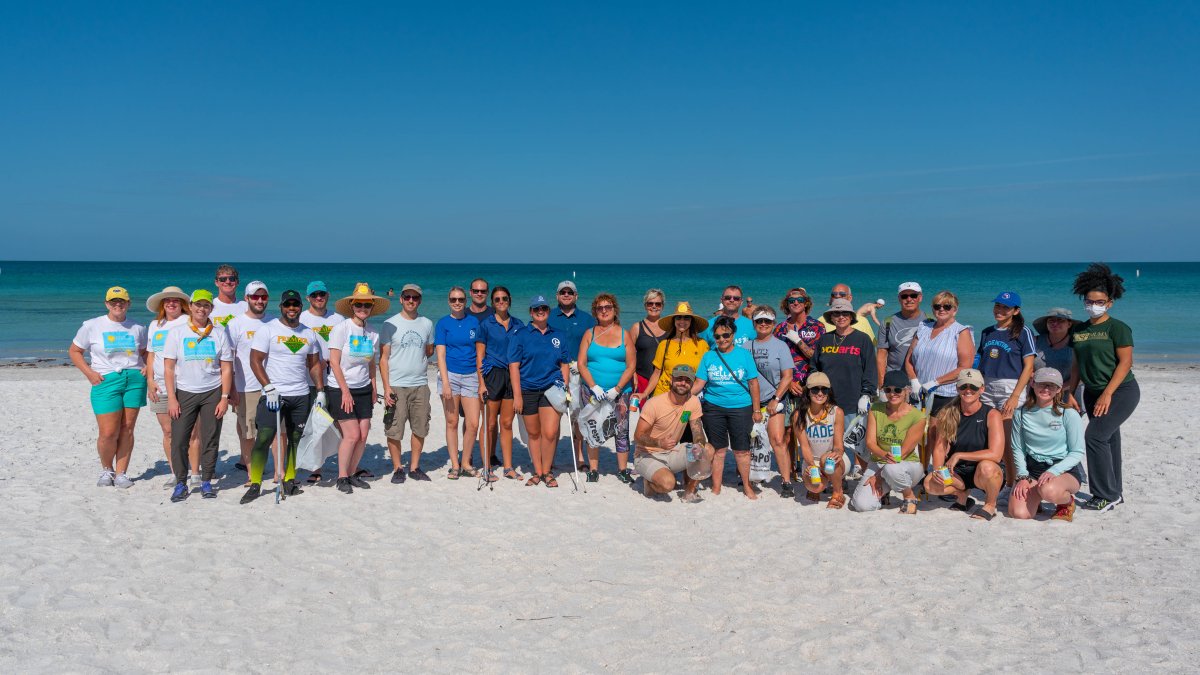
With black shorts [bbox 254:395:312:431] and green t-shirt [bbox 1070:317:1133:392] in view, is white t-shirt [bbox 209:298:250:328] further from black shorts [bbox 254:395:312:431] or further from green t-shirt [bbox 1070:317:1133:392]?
green t-shirt [bbox 1070:317:1133:392]

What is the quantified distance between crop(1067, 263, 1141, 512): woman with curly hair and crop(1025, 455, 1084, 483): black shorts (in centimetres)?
27

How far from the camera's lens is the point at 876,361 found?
6.64 m

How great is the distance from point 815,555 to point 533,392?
2.83m

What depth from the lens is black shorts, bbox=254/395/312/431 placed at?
6125 millimetres

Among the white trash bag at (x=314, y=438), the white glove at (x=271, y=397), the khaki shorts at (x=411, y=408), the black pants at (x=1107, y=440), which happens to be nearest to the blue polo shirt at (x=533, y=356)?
the khaki shorts at (x=411, y=408)

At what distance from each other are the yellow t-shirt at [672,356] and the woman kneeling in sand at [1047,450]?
2621 millimetres

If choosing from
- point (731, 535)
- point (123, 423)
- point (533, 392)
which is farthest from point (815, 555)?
point (123, 423)

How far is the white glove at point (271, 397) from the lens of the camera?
19.6 ft

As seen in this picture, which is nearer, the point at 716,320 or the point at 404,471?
the point at 716,320

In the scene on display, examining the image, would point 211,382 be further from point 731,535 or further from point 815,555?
point 815,555

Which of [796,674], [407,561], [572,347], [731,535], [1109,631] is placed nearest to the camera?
[796,674]

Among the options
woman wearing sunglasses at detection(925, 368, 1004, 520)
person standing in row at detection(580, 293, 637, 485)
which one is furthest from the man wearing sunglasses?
woman wearing sunglasses at detection(925, 368, 1004, 520)

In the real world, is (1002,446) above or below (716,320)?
below

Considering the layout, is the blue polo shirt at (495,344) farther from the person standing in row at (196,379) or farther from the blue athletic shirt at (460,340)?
the person standing in row at (196,379)
